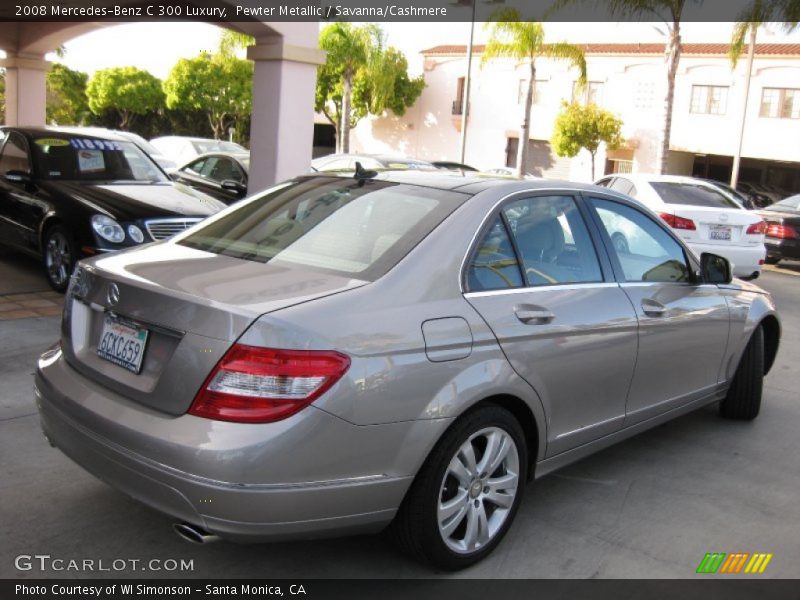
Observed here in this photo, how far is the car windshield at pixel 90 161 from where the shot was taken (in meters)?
8.24

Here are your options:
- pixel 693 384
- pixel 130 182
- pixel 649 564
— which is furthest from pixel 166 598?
pixel 130 182

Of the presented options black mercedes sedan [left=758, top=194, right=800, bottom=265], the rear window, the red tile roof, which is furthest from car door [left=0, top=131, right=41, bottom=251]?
the red tile roof

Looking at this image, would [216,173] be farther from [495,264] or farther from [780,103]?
[780,103]

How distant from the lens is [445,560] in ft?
10.5

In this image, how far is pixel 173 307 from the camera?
2908 mm

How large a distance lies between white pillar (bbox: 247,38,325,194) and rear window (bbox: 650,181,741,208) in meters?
4.60

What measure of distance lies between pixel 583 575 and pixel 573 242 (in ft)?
5.05

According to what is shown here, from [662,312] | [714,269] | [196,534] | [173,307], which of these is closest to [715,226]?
[714,269]

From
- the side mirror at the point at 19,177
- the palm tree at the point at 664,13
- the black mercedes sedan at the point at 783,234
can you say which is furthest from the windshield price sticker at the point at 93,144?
the palm tree at the point at 664,13

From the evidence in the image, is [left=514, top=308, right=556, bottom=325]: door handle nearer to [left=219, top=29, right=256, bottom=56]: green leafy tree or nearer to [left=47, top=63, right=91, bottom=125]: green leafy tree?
[left=219, top=29, right=256, bottom=56]: green leafy tree

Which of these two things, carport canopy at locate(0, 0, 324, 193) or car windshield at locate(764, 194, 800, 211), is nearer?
carport canopy at locate(0, 0, 324, 193)

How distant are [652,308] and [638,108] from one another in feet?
114

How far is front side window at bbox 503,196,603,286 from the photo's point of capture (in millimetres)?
3691

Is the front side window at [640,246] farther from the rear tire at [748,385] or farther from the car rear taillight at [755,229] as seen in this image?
the car rear taillight at [755,229]
